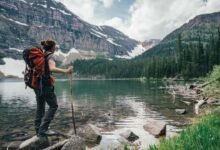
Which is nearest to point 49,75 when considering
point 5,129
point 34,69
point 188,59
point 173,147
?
point 34,69

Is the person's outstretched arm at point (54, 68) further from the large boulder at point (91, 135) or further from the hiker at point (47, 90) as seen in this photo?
the large boulder at point (91, 135)

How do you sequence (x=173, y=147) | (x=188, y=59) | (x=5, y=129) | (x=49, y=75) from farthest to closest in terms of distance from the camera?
(x=188, y=59) < (x=5, y=129) < (x=49, y=75) < (x=173, y=147)

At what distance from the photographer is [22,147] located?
42.8 ft

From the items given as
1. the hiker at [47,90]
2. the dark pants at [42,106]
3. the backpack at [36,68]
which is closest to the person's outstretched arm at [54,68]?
the hiker at [47,90]

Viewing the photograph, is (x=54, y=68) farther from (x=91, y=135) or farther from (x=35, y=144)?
(x=91, y=135)

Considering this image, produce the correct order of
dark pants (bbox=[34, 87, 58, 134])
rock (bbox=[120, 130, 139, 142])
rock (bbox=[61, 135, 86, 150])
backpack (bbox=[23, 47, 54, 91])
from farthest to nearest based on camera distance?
1. rock (bbox=[120, 130, 139, 142])
2. dark pants (bbox=[34, 87, 58, 134])
3. rock (bbox=[61, 135, 86, 150])
4. backpack (bbox=[23, 47, 54, 91])

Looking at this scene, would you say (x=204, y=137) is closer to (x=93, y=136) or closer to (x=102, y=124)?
(x=93, y=136)

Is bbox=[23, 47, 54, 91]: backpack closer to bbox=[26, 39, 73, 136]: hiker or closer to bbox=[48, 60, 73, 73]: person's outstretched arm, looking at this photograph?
bbox=[26, 39, 73, 136]: hiker

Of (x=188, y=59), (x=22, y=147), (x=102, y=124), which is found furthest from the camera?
(x=188, y=59)

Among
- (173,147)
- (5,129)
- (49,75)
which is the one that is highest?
(49,75)

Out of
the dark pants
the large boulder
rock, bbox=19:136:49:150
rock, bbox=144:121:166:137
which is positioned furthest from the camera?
rock, bbox=144:121:166:137

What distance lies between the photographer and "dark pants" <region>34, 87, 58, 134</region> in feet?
40.9

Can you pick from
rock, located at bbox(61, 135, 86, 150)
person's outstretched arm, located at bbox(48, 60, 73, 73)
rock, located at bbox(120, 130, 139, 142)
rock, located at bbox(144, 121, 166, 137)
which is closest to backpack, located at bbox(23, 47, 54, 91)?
person's outstretched arm, located at bbox(48, 60, 73, 73)

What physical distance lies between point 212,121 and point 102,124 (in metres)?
12.1
